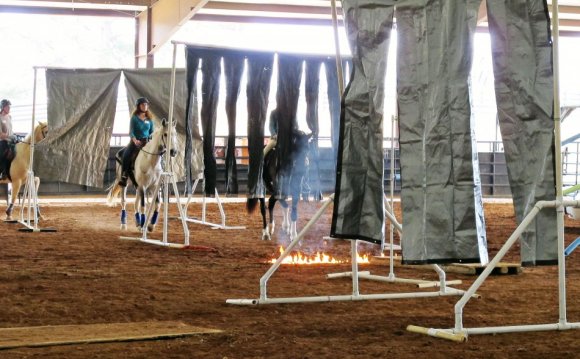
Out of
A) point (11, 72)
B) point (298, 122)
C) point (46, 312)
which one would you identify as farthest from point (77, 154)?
point (11, 72)

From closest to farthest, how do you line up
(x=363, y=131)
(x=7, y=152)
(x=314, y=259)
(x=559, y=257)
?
1. (x=559, y=257)
2. (x=363, y=131)
3. (x=314, y=259)
4. (x=7, y=152)

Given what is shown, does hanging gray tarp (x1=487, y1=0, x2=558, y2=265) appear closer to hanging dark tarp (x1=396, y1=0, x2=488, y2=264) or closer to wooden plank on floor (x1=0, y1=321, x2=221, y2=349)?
hanging dark tarp (x1=396, y1=0, x2=488, y2=264)

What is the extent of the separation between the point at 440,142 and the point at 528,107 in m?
0.61

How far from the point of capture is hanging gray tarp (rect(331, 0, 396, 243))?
6887mm

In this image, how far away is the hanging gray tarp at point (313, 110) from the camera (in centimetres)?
1226

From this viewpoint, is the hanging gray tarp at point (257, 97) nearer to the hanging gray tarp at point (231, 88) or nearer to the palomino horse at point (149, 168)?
the hanging gray tarp at point (231, 88)

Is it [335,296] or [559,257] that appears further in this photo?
[335,296]

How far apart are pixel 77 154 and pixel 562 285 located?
14975 mm

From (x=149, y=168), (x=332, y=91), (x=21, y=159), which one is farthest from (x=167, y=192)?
(x=21, y=159)

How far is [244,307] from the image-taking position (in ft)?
25.5

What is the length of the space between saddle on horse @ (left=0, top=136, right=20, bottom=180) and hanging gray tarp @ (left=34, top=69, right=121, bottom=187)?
0.81m

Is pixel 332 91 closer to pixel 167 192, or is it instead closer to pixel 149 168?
pixel 167 192

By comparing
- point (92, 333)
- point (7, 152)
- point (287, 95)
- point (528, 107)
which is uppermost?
point (287, 95)

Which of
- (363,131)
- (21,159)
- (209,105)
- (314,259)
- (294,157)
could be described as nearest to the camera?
(363,131)
